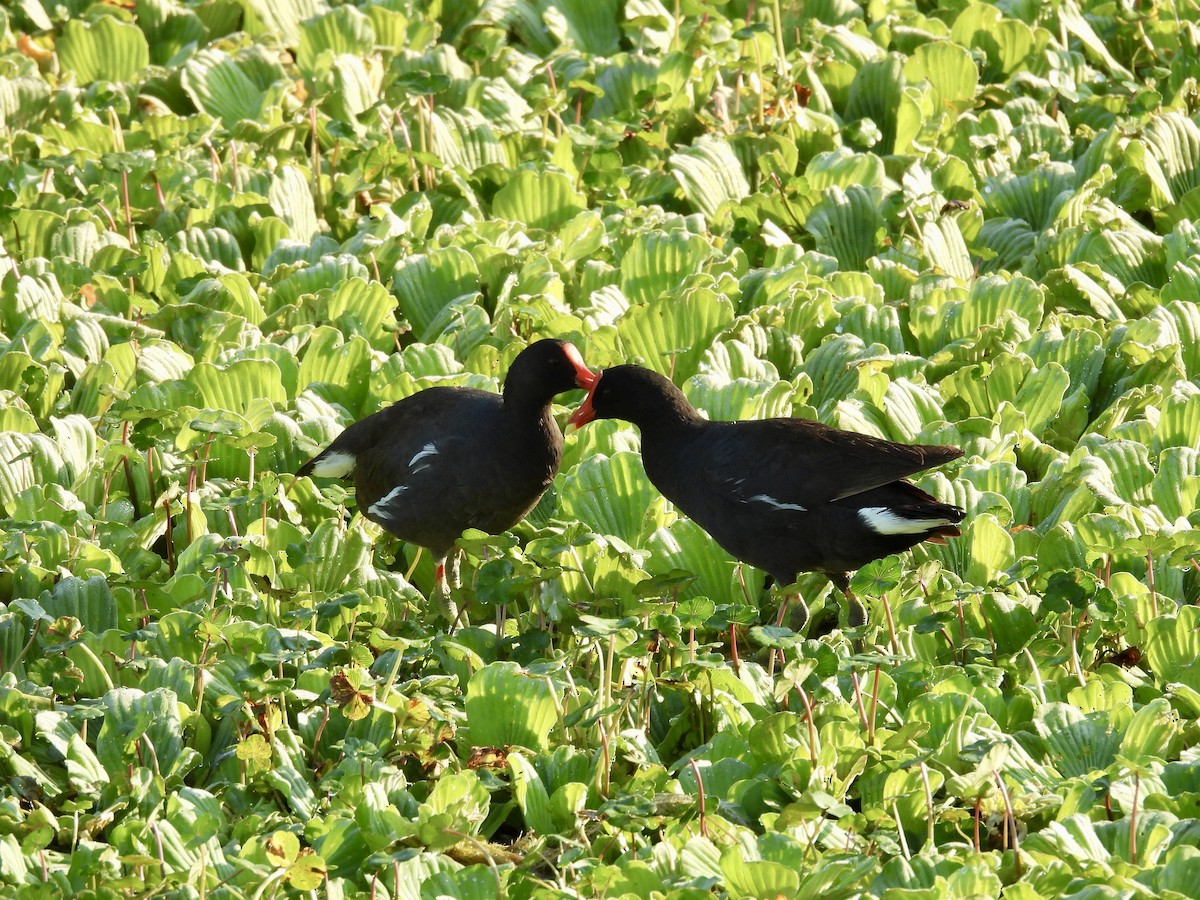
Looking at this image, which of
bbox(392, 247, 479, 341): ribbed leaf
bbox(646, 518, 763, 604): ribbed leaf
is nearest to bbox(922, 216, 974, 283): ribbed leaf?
bbox(392, 247, 479, 341): ribbed leaf

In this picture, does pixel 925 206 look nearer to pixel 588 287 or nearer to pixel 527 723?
pixel 588 287

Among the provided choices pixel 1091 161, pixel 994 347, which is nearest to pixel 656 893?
pixel 994 347

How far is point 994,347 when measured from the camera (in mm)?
4887

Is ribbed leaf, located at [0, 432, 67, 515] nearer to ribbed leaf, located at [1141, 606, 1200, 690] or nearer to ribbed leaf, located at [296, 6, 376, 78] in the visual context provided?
ribbed leaf, located at [1141, 606, 1200, 690]

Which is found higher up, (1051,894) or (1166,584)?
(1051,894)

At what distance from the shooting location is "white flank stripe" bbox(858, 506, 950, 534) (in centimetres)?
357

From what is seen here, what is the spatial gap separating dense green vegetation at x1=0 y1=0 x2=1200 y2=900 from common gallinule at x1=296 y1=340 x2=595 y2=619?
13cm

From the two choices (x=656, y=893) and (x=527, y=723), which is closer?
(x=656, y=893)

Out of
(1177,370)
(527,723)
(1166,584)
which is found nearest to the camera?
(527,723)

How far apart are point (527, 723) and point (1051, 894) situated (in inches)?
43.7

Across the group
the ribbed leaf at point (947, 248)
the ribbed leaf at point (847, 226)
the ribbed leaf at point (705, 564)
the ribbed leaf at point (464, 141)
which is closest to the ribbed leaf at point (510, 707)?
the ribbed leaf at point (705, 564)

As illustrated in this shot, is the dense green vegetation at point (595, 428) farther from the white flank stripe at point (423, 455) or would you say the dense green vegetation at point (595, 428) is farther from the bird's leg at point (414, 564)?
the white flank stripe at point (423, 455)

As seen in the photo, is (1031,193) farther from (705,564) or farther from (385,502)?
(385,502)

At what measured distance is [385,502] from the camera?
161 inches
